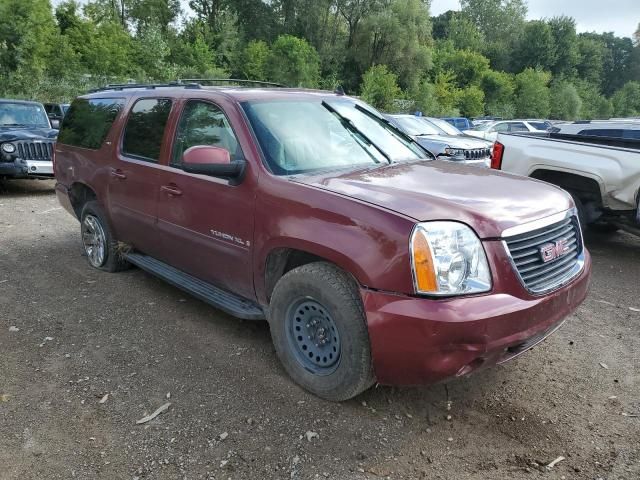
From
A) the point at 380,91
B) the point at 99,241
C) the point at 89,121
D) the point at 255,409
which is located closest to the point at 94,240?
the point at 99,241

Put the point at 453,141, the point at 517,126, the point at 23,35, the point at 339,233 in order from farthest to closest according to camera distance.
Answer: the point at 23,35, the point at 517,126, the point at 453,141, the point at 339,233

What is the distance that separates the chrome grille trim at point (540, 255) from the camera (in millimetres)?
2766

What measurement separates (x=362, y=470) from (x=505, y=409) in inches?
41.4

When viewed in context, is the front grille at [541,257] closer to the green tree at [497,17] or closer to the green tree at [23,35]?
the green tree at [23,35]

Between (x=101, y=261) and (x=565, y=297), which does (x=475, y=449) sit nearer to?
(x=565, y=297)

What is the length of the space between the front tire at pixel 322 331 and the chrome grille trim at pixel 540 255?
0.88 m

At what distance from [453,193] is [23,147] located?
8969 millimetres

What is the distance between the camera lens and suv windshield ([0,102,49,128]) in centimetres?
Answer: 1035

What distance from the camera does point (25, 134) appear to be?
9.63 metres

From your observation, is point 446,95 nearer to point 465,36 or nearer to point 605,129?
point 465,36

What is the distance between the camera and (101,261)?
537cm

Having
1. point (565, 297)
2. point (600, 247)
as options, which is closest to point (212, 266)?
point (565, 297)

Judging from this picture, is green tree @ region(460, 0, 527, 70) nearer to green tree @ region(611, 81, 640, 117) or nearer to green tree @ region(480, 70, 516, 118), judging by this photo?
green tree @ region(611, 81, 640, 117)

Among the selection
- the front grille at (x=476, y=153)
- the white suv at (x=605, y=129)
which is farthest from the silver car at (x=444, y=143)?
the white suv at (x=605, y=129)
